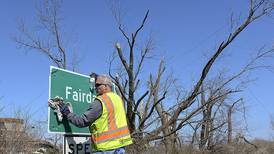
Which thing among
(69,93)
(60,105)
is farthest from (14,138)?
(60,105)

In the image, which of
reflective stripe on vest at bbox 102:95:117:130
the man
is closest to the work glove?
the man

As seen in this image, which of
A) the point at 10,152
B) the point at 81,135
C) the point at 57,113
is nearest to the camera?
the point at 57,113

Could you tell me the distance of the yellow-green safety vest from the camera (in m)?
5.61

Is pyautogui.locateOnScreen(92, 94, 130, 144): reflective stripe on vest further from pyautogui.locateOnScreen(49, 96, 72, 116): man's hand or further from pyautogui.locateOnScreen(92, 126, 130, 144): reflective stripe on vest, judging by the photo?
pyautogui.locateOnScreen(49, 96, 72, 116): man's hand

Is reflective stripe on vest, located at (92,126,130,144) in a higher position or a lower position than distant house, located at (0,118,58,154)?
lower

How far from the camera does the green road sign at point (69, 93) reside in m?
5.48

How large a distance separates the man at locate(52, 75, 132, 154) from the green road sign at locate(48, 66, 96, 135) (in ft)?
0.56

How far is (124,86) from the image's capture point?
18.1m

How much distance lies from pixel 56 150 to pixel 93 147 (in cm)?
709

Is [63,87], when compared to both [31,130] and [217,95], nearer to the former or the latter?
[31,130]

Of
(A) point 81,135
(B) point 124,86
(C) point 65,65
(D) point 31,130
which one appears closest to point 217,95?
(B) point 124,86

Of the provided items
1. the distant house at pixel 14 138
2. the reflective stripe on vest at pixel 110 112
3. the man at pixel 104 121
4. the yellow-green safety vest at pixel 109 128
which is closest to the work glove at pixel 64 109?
the man at pixel 104 121

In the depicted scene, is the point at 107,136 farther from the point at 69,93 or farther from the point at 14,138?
the point at 14,138

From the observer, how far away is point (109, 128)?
18.6ft
